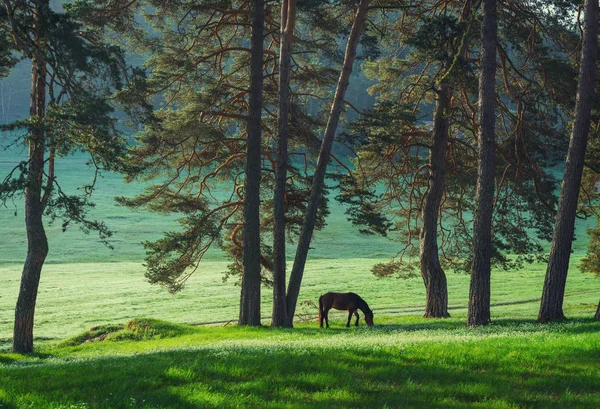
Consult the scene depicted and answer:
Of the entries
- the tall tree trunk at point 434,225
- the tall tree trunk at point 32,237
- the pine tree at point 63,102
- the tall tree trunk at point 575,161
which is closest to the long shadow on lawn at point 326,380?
the tall tree trunk at point 575,161

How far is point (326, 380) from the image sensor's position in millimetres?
9016

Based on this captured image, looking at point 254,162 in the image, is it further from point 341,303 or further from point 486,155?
point 486,155

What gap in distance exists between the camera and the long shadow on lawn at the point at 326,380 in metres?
8.15

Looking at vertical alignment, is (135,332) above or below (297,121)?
below

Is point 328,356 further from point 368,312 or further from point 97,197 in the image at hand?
point 97,197

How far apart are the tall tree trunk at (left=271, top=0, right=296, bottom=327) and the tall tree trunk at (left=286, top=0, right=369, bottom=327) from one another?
57 centimetres

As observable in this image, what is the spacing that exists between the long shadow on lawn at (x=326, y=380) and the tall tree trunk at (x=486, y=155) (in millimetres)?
6869

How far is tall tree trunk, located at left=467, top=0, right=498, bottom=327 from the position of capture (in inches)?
701

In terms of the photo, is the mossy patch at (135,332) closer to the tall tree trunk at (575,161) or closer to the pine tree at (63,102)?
the pine tree at (63,102)

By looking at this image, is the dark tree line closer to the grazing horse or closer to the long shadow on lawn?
the grazing horse

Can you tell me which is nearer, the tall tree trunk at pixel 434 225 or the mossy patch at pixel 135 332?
the mossy patch at pixel 135 332

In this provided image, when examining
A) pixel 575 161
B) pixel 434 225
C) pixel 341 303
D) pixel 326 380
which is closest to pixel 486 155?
pixel 575 161

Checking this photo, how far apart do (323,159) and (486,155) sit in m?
7.47

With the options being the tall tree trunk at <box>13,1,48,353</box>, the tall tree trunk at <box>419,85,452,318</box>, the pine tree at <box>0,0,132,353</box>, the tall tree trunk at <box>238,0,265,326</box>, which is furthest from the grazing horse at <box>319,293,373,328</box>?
the tall tree trunk at <box>13,1,48,353</box>
